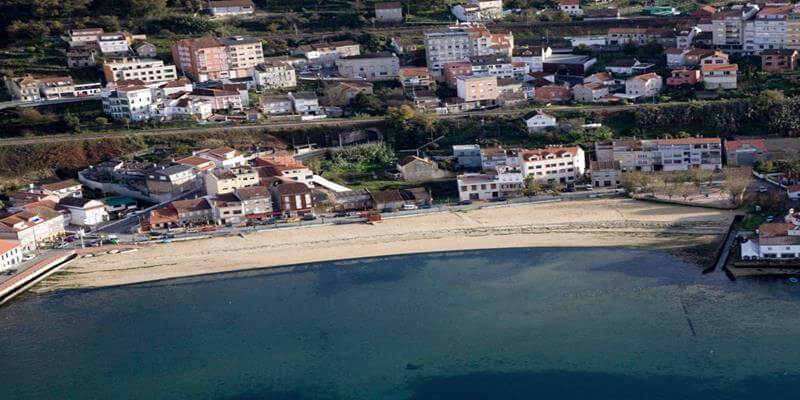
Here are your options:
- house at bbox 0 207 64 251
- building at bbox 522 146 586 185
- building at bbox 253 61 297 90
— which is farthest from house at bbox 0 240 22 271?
building at bbox 253 61 297 90

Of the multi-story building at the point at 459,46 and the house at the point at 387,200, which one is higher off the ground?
the multi-story building at the point at 459,46

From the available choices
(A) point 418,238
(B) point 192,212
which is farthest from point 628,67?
(B) point 192,212

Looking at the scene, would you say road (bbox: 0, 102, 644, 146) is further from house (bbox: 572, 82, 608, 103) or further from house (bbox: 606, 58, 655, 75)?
house (bbox: 606, 58, 655, 75)

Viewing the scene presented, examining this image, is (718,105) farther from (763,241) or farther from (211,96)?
(211,96)

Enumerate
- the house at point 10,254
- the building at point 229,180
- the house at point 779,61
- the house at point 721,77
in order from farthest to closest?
the house at point 779,61, the house at point 721,77, the building at point 229,180, the house at point 10,254

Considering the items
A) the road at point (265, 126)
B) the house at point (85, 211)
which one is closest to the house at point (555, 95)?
the road at point (265, 126)

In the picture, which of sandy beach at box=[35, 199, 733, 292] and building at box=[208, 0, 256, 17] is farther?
building at box=[208, 0, 256, 17]

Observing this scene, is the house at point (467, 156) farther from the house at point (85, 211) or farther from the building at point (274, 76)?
the house at point (85, 211)
